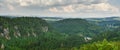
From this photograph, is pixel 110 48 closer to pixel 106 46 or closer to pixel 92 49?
pixel 106 46

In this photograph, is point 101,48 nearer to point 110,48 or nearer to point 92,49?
point 110,48

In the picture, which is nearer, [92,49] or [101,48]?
[101,48]

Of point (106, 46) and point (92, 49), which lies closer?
point (106, 46)

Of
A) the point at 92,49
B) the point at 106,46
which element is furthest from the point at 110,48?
the point at 92,49

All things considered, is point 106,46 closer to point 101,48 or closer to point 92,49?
point 101,48
